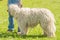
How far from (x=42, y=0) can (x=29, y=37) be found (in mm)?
13656

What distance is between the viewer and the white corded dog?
32.7 ft

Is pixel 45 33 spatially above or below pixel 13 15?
below

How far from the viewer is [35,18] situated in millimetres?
10031

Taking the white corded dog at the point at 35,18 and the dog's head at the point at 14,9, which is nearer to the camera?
the white corded dog at the point at 35,18

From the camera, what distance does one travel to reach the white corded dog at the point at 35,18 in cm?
997

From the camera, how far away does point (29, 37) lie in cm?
1013

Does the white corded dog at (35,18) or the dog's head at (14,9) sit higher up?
the dog's head at (14,9)

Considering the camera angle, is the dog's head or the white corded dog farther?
the dog's head

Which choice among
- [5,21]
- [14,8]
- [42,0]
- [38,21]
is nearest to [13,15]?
[14,8]

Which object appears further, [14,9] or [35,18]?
[14,9]

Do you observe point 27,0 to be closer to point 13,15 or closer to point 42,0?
point 42,0

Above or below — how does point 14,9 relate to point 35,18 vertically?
above

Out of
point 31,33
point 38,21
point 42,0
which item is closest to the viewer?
point 38,21

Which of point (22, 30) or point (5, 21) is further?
point (5, 21)
